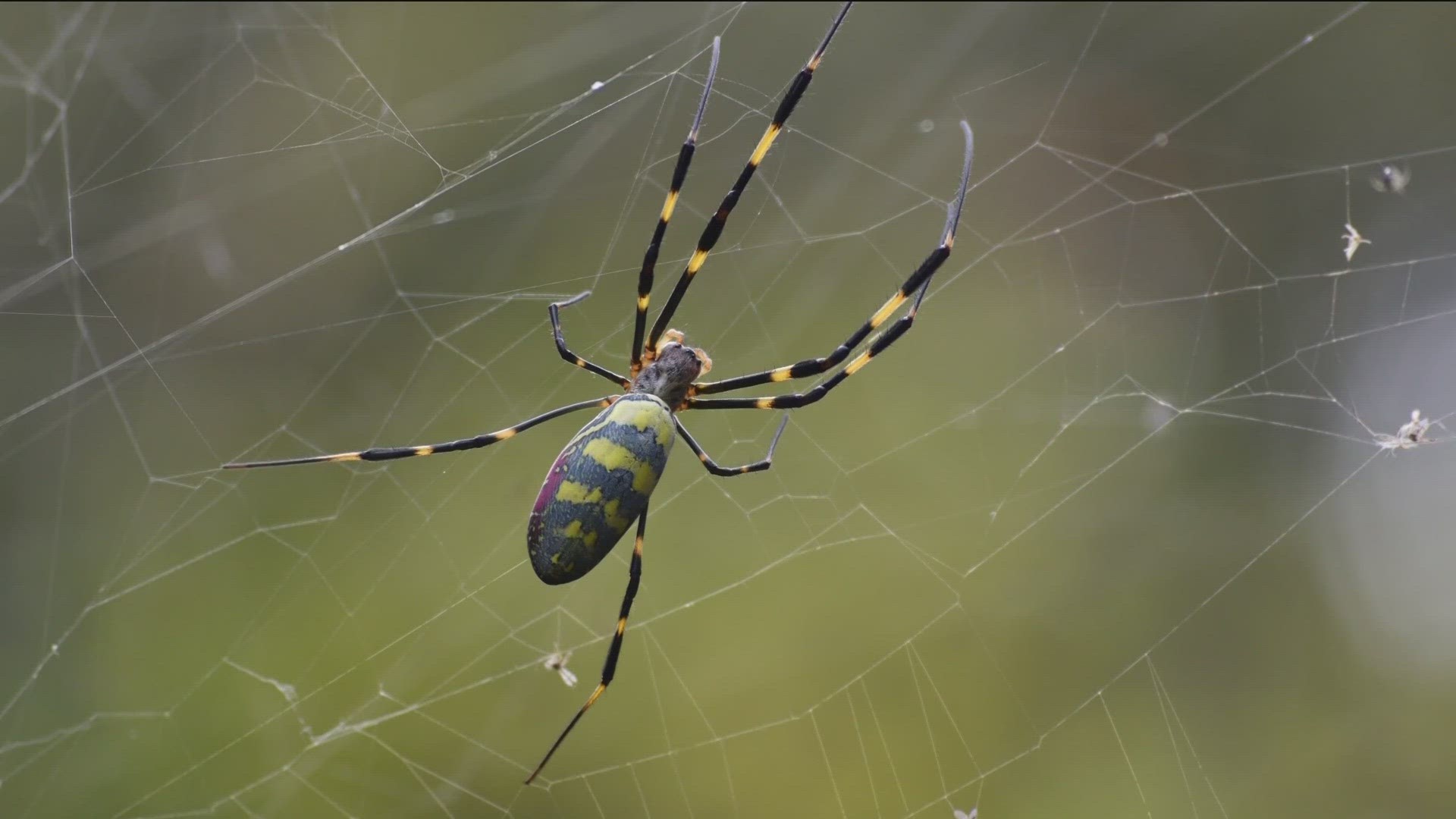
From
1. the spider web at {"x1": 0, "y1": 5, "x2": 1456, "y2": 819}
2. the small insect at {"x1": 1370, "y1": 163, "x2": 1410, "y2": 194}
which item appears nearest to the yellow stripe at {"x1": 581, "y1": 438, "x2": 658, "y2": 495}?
the spider web at {"x1": 0, "y1": 5, "x2": 1456, "y2": 819}

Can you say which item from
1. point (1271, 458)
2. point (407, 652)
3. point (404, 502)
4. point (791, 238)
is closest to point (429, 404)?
point (404, 502)

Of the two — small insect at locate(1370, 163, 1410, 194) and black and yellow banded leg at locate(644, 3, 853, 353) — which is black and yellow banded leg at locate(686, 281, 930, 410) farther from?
small insect at locate(1370, 163, 1410, 194)

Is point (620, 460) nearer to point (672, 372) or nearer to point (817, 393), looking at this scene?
point (672, 372)

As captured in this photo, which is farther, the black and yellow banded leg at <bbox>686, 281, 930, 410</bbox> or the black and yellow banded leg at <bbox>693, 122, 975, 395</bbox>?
the black and yellow banded leg at <bbox>686, 281, 930, 410</bbox>

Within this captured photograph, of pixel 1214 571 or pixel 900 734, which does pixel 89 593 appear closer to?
pixel 900 734

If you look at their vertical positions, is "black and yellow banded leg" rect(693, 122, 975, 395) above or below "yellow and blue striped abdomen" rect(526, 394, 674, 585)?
above

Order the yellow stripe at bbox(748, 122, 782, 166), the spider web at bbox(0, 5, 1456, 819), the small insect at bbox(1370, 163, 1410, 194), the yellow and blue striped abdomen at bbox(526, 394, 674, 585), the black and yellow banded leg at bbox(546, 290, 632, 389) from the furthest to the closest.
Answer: the small insect at bbox(1370, 163, 1410, 194)
the spider web at bbox(0, 5, 1456, 819)
the black and yellow banded leg at bbox(546, 290, 632, 389)
the yellow stripe at bbox(748, 122, 782, 166)
the yellow and blue striped abdomen at bbox(526, 394, 674, 585)

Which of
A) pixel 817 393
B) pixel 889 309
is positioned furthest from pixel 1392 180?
pixel 817 393

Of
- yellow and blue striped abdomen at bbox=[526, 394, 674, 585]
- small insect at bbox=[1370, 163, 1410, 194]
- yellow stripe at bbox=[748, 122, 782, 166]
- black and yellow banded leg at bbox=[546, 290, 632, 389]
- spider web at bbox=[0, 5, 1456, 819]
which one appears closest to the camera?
yellow and blue striped abdomen at bbox=[526, 394, 674, 585]
